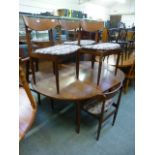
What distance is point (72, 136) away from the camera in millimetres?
1630

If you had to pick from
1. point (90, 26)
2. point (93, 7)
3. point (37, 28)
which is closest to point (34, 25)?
point (37, 28)

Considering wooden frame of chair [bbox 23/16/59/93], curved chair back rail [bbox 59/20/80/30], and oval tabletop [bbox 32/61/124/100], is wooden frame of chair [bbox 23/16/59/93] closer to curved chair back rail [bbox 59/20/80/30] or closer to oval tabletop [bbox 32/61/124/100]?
oval tabletop [bbox 32/61/124/100]

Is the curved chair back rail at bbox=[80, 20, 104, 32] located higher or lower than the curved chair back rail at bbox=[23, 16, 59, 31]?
higher

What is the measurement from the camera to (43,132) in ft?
5.54

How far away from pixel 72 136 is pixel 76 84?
2.14 ft

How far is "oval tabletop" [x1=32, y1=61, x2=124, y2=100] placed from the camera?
1.62 meters

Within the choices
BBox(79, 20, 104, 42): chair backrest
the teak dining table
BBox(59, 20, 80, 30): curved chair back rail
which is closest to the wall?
BBox(59, 20, 80, 30): curved chair back rail

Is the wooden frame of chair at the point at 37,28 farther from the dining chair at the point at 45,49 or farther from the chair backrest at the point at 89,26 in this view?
the chair backrest at the point at 89,26

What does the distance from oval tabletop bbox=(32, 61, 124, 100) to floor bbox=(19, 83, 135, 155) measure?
0.45 meters

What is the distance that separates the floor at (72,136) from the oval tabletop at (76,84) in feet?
1.47

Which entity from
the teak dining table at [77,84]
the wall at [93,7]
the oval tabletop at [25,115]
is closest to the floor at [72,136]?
the teak dining table at [77,84]

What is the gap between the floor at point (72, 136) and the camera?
1.46 meters
